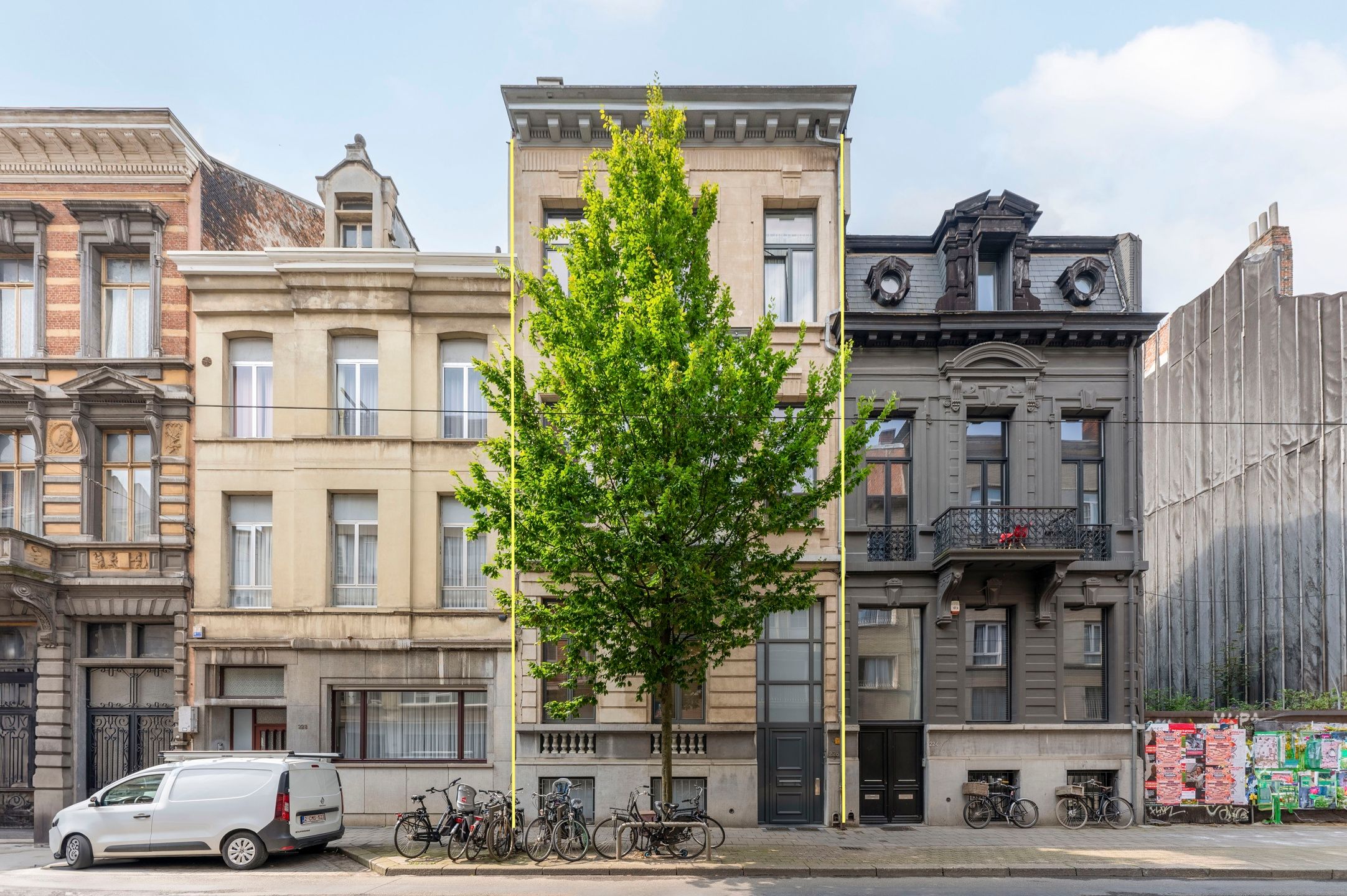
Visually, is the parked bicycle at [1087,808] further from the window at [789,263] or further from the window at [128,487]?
the window at [128,487]

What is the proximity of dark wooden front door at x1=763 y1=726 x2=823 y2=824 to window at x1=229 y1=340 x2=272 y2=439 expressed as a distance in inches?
490

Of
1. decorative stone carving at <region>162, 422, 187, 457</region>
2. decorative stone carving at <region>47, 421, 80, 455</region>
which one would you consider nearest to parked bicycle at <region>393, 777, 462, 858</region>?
decorative stone carving at <region>162, 422, 187, 457</region>

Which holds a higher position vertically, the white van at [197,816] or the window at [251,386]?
the window at [251,386]

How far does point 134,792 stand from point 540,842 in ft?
21.5

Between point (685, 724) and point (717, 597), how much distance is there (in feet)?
16.3

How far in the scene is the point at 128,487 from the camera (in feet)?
62.7

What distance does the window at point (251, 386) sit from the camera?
1925 cm

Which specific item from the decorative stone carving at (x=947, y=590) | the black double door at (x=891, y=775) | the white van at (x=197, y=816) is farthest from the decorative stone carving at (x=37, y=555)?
the decorative stone carving at (x=947, y=590)

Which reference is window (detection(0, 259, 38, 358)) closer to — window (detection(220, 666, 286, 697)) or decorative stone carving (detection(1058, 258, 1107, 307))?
window (detection(220, 666, 286, 697))

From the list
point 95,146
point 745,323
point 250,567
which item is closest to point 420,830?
point 250,567

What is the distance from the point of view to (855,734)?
18.2 meters

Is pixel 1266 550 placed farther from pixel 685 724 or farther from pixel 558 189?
pixel 558 189

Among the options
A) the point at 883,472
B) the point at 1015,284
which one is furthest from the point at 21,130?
the point at 1015,284

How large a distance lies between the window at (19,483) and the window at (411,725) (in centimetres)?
760
